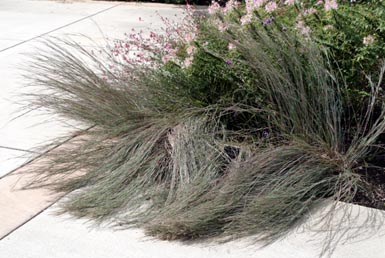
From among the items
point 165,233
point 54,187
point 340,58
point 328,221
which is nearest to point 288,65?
point 340,58

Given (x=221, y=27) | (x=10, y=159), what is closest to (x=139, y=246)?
(x=10, y=159)

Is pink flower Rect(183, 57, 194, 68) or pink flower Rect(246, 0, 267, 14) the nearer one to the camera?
pink flower Rect(183, 57, 194, 68)

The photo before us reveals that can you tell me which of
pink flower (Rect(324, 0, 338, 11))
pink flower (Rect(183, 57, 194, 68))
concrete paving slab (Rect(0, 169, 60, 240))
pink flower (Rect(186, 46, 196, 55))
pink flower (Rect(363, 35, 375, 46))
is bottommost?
concrete paving slab (Rect(0, 169, 60, 240))

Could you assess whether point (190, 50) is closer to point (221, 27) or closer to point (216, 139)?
point (221, 27)

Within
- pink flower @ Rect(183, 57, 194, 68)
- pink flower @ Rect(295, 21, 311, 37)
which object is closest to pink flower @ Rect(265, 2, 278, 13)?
pink flower @ Rect(295, 21, 311, 37)

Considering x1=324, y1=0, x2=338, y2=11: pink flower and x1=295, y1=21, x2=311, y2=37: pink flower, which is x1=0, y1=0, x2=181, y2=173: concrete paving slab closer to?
x1=295, y1=21, x2=311, y2=37: pink flower

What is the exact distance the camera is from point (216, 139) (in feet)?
14.9

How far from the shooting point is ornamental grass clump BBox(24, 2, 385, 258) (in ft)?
12.9

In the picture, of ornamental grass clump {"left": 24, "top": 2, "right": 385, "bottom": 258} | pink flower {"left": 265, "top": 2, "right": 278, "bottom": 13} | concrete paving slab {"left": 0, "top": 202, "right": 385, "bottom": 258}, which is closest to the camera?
concrete paving slab {"left": 0, "top": 202, "right": 385, "bottom": 258}

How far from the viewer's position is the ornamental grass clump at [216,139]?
3.92m

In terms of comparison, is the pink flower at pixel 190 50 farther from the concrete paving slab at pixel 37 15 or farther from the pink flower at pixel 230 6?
the concrete paving slab at pixel 37 15

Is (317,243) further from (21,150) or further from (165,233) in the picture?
(21,150)

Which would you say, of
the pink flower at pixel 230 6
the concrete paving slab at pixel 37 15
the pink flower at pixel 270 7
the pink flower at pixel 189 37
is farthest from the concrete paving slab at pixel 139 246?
the concrete paving slab at pixel 37 15

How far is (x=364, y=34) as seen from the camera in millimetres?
4668
